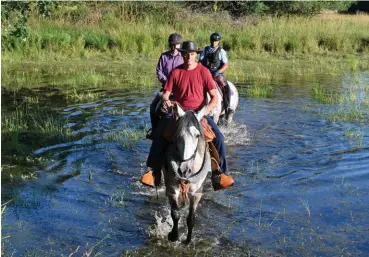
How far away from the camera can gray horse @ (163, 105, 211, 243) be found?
5723 mm

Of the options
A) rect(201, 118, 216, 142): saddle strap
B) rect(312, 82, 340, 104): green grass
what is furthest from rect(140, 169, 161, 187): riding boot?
rect(312, 82, 340, 104): green grass

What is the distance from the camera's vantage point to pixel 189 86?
6520mm

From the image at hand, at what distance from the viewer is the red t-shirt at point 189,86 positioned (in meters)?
6.52

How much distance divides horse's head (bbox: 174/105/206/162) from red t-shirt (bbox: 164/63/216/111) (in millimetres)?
531

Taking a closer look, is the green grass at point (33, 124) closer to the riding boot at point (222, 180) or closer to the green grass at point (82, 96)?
the green grass at point (82, 96)

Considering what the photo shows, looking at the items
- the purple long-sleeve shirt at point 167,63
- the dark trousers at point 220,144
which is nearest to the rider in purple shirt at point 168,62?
the purple long-sleeve shirt at point 167,63

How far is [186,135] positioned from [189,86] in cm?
102

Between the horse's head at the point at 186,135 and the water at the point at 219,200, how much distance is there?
1.23 metres

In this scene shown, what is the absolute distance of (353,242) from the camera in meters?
6.27

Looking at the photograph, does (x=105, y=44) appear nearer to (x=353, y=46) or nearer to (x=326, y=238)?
(x=353, y=46)

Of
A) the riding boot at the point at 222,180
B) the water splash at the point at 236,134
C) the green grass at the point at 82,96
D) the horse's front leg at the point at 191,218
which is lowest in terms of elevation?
the green grass at the point at 82,96

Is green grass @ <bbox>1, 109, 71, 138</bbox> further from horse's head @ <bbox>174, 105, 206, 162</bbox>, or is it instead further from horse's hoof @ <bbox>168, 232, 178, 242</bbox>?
horse's head @ <bbox>174, 105, 206, 162</bbox>

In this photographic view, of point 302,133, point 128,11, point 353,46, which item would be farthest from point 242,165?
point 128,11

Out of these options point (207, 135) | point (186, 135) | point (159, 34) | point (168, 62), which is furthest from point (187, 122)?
point (159, 34)
